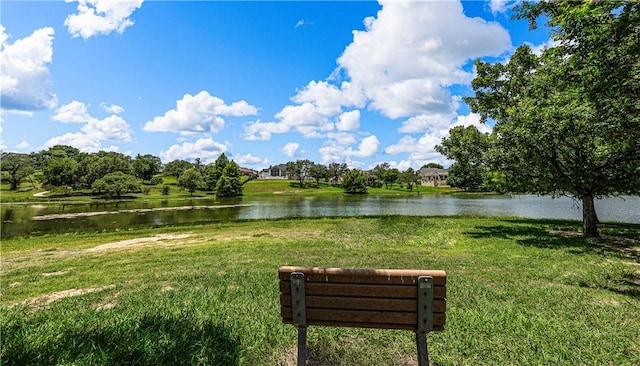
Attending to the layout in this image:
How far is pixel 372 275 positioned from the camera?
314cm

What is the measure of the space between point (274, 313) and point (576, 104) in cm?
1105

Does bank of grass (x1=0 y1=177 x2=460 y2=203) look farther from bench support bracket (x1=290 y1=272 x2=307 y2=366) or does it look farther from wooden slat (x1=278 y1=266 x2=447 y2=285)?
wooden slat (x1=278 y1=266 x2=447 y2=285)

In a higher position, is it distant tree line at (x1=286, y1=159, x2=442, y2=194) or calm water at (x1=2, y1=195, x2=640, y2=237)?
distant tree line at (x1=286, y1=159, x2=442, y2=194)

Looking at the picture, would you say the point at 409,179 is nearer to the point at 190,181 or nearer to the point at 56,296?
the point at 190,181

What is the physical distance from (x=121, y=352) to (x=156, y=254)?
9.82 meters

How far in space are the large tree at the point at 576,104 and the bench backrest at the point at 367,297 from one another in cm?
648

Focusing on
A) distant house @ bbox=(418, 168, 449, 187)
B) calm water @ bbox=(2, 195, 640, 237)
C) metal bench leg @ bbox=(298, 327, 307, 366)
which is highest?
distant house @ bbox=(418, 168, 449, 187)

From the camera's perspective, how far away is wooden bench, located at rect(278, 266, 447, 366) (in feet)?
10.3

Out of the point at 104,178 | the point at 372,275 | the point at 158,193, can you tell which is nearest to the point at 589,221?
the point at 372,275

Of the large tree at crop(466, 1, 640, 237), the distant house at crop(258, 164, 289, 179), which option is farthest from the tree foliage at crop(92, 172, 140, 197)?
the large tree at crop(466, 1, 640, 237)

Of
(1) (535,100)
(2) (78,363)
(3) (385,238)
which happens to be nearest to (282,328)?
(2) (78,363)

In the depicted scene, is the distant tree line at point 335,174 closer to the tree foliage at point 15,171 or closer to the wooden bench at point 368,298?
the tree foliage at point 15,171

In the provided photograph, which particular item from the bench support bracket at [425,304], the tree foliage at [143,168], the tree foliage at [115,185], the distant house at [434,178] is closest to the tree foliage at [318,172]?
the distant house at [434,178]

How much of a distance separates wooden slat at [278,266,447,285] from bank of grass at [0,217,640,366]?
143cm
